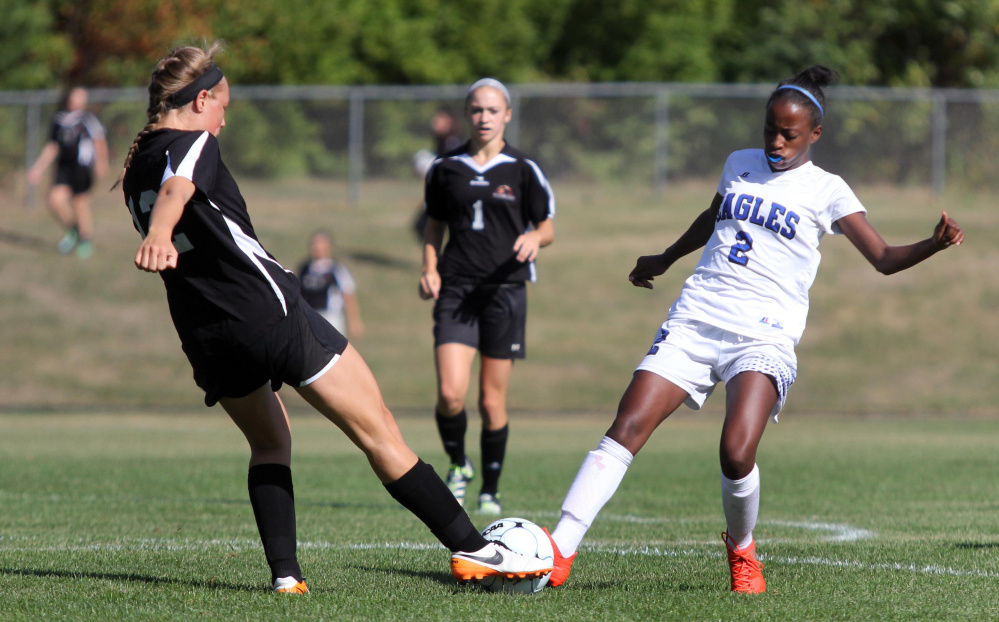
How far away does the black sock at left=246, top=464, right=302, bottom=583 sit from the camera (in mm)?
4414

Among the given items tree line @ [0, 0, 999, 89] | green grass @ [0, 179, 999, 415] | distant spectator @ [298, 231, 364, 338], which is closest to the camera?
distant spectator @ [298, 231, 364, 338]

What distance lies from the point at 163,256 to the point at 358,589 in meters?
1.51

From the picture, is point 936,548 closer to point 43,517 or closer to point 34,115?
point 43,517

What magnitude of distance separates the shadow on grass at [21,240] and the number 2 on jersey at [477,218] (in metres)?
16.9

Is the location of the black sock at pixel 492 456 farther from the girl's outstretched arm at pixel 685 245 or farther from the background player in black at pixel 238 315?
the background player in black at pixel 238 315

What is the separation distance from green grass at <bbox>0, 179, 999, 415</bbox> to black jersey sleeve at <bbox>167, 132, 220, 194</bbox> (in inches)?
485

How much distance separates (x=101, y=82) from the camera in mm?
29141

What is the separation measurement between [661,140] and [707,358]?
19906 mm

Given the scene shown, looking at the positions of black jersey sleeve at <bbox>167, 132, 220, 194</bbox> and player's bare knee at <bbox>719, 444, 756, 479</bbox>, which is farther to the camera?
player's bare knee at <bbox>719, 444, 756, 479</bbox>

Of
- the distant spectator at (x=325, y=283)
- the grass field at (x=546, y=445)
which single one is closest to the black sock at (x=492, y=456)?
the grass field at (x=546, y=445)

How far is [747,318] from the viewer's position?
14.9 ft

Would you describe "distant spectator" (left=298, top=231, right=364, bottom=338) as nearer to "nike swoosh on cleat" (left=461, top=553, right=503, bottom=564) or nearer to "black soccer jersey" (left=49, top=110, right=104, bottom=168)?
"black soccer jersey" (left=49, top=110, right=104, bottom=168)

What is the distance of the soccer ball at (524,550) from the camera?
4410 millimetres

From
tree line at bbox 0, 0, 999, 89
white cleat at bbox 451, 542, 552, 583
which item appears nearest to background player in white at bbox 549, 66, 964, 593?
white cleat at bbox 451, 542, 552, 583
